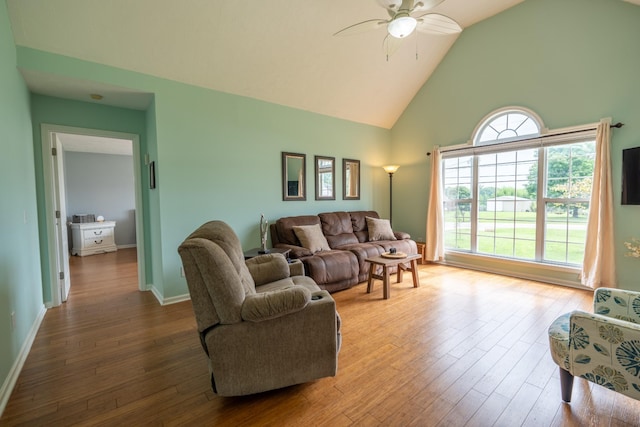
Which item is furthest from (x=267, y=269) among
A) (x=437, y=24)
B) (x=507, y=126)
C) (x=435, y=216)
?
(x=507, y=126)

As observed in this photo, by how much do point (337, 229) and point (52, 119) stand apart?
387 centimetres

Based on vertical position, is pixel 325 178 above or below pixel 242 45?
below

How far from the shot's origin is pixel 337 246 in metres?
4.30

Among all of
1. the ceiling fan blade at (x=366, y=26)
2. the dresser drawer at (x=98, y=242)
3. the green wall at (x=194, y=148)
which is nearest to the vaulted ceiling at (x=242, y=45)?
the green wall at (x=194, y=148)

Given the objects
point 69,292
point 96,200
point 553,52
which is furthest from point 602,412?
point 96,200

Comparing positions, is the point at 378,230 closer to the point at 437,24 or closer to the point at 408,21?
the point at 437,24

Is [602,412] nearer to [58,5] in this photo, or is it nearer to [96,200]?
[58,5]

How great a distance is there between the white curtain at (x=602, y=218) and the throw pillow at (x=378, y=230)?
253 cm

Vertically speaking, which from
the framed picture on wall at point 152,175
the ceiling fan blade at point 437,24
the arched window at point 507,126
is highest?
the ceiling fan blade at point 437,24

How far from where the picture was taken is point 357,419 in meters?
1.55

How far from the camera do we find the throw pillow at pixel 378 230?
4.74 meters

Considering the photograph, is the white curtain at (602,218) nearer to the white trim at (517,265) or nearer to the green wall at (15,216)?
the white trim at (517,265)

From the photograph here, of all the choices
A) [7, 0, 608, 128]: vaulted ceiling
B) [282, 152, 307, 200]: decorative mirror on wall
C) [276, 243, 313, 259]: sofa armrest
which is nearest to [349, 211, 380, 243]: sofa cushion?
[282, 152, 307, 200]: decorative mirror on wall

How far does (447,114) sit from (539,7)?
5.60 feet
